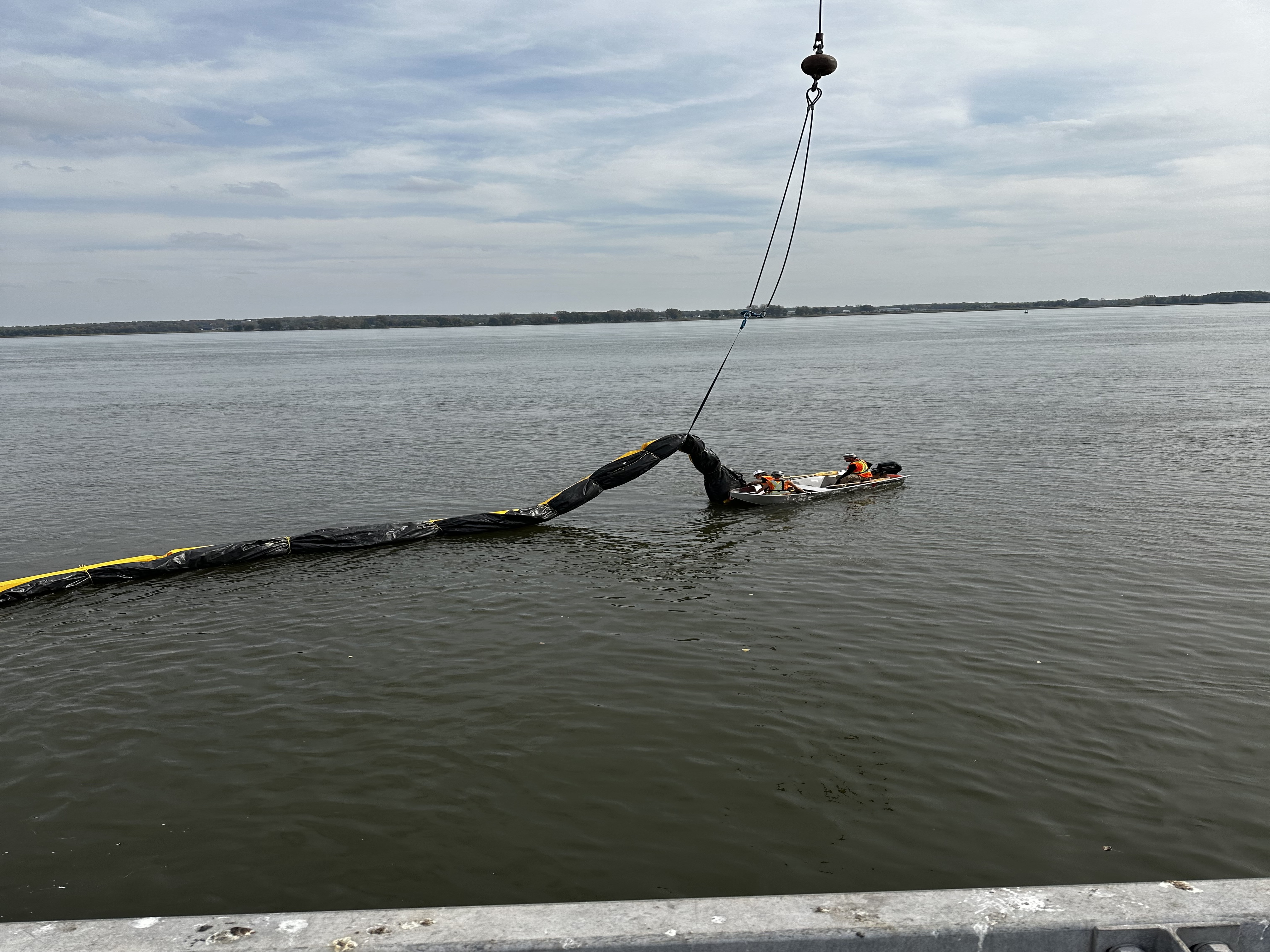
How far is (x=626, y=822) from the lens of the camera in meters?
7.91

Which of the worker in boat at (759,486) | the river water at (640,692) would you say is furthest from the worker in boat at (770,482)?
the river water at (640,692)

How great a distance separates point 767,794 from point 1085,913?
428 centimetres

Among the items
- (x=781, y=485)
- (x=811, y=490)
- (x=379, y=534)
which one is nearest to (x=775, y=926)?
(x=379, y=534)

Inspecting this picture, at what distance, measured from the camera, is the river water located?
7367 mm

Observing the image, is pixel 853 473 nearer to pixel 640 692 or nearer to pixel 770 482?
pixel 770 482

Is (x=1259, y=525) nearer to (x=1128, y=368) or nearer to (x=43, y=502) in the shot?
(x=43, y=502)

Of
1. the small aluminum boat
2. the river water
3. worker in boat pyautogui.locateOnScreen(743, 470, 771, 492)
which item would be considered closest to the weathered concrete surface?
the river water

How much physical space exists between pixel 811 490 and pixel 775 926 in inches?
737

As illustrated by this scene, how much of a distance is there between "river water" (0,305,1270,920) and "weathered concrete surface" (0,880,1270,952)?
2.64 m

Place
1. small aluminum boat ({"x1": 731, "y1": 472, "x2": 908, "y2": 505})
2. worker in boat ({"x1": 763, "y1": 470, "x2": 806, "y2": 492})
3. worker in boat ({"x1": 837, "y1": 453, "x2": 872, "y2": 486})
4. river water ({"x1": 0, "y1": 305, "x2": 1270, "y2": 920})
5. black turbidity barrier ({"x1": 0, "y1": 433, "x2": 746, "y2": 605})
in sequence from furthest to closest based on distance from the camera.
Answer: worker in boat ({"x1": 837, "y1": 453, "x2": 872, "y2": 486})
worker in boat ({"x1": 763, "y1": 470, "x2": 806, "y2": 492})
small aluminum boat ({"x1": 731, "y1": 472, "x2": 908, "y2": 505})
black turbidity barrier ({"x1": 0, "y1": 433, "x2": 746, "y2": 605})
river water ({"x1": 0, "y1": 305, "x2": 1270, "y2": 920})

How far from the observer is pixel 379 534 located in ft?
59.3

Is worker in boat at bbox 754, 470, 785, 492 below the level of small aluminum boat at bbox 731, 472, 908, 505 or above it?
above

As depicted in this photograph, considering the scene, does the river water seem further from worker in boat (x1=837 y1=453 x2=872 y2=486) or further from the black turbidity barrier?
worker in boat (x1=837 y1=453 x2=872 y2=486)

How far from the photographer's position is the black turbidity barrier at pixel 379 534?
15.6 m
